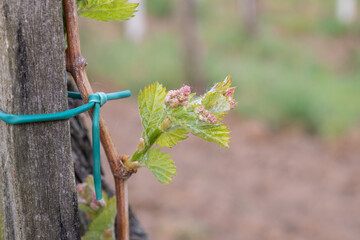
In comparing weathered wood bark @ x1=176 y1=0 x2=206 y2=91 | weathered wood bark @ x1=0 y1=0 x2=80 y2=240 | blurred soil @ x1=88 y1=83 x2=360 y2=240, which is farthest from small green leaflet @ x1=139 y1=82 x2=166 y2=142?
weathered wood bark @ x1=176 y1=0 x2=206 y2=91

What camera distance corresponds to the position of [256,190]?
Result: 5297 mm

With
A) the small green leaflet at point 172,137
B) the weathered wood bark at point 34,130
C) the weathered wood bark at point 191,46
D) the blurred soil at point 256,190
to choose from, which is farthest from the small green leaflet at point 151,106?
the weathered wood bark at point 191,46

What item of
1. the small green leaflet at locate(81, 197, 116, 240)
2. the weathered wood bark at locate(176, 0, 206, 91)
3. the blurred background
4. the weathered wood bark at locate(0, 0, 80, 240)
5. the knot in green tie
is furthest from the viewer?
the weathered wood bark at locate(176, 0, 206, 91)

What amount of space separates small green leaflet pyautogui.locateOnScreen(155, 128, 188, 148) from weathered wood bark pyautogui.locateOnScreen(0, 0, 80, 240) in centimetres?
17

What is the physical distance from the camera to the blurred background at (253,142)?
14.8 feet

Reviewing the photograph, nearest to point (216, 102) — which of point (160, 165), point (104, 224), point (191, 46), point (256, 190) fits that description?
point (160, 165)

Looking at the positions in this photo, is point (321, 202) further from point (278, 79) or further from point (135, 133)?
point (278, 79)

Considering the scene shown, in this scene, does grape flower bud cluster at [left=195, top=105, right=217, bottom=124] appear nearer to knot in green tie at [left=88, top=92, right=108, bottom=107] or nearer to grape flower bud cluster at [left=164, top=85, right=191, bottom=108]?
grape flower bud cluster at [left=164, top=85, right=191, bottom=108]

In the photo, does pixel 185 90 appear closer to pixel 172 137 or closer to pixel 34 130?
pixel 172 137

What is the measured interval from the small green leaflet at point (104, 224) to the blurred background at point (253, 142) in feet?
0.88

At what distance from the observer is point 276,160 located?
612 centimetres

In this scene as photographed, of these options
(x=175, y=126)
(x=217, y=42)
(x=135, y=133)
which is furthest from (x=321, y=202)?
(x=217, y=42)

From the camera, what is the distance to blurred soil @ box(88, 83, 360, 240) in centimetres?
433

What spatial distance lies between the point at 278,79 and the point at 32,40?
817 cm
